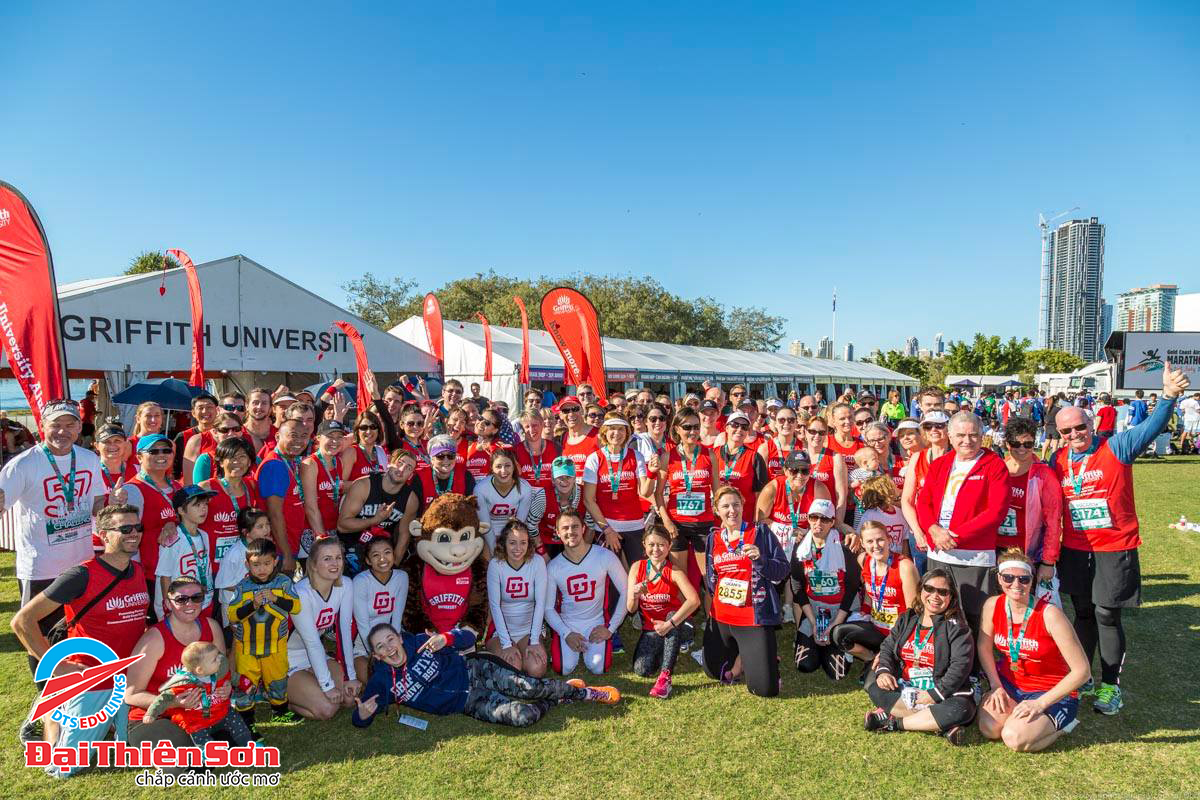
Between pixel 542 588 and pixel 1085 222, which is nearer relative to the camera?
pixel 542 588

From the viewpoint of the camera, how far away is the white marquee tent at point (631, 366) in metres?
19.3

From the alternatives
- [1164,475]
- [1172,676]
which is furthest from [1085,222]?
[1172,676]

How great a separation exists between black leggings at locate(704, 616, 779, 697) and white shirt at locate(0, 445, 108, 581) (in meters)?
4.08

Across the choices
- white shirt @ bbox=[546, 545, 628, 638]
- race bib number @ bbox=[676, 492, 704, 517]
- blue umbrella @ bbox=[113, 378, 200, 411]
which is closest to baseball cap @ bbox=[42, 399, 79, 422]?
white shirt @ bbox=[546, 545, 628, 638]

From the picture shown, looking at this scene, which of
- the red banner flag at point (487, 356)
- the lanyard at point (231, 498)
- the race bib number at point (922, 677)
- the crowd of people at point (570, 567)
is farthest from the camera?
the red banner flag at point (487, 356)

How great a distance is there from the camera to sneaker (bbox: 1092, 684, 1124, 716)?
3.86 m

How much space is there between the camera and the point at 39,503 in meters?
3.73

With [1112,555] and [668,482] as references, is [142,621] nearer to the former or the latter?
[668,482]

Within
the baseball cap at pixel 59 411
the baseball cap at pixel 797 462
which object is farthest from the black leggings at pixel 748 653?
the baseball cap at pixel 59 411

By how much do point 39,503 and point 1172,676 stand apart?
7417 millimetres

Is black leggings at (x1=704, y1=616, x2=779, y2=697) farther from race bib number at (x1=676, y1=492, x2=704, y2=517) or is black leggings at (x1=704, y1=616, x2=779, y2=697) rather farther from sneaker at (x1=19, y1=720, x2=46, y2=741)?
sneaker at (x1=19, y1=720, x2=46, y2=741)

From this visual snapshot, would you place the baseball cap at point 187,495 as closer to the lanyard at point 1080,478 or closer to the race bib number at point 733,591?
the race bib number at point 733,591

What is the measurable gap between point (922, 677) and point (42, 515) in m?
5.38

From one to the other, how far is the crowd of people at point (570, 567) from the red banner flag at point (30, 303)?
1.09 metres
